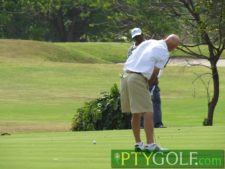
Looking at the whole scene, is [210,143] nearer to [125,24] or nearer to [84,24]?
[125,24]

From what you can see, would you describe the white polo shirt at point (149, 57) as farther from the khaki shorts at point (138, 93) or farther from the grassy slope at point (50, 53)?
the grassy slope at point (50, 53)

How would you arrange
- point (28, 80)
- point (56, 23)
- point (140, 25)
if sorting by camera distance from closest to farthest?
1. point (140, 25)
2. point (28, 80)
3. point (56, 23)

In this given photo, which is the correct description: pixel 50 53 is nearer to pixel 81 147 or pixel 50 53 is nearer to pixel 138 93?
pixel 81 147

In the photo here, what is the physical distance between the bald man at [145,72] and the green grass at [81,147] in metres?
0.66

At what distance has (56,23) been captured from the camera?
275ft

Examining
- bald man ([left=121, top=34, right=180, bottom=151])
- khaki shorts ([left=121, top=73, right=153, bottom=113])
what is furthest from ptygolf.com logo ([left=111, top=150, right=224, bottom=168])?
khaki shorts ([left=121, top=73, right=153, bottom=113])

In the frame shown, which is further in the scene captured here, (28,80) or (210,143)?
(28,80)

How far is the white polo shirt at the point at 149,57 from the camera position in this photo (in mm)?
11445

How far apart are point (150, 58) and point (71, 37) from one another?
244ft

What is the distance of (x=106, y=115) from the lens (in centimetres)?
2222

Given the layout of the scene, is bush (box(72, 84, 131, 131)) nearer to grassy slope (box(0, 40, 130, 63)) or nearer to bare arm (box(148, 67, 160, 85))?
bare arm (box(148, 67, 160, 85))

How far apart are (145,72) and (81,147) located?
6.24ft

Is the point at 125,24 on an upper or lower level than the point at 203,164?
upper

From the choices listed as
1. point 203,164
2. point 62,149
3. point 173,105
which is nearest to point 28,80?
point 173,105
